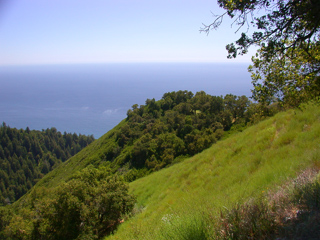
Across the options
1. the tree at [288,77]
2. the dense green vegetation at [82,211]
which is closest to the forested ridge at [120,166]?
the dense green vegetation at [82,211]

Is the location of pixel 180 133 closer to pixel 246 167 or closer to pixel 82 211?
pixel 82 211

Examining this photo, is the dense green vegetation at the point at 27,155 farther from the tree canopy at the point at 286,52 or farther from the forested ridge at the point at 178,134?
the tree canopy at the point at 286,52

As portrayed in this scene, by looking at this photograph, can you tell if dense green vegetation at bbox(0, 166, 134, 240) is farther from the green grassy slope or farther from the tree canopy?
the tree canopy

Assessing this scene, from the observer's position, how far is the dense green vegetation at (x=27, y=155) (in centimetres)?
13312

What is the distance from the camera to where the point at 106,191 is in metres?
13.0

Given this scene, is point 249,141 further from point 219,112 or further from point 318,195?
point 219,112

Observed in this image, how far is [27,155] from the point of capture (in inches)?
6604

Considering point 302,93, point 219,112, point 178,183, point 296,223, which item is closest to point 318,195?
point 296,223

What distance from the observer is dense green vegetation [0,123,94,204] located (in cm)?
13312

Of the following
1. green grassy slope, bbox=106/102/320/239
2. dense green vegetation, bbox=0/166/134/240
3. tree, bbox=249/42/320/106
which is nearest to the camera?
tree, bbox=249/42/320/106

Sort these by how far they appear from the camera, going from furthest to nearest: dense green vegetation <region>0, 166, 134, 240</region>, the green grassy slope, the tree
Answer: dense green vegetation <region>0, 166, 134, 240</region>
the green grassy slope
the tree

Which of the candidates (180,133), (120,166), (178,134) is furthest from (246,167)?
(120,166)

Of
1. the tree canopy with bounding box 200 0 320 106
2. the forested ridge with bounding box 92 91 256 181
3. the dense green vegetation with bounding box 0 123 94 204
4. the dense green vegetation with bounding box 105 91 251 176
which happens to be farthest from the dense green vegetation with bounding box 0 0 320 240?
the dense green vegetation with bounding box 0 123 94 204

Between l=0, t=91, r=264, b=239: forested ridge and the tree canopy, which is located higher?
the tree canopy
